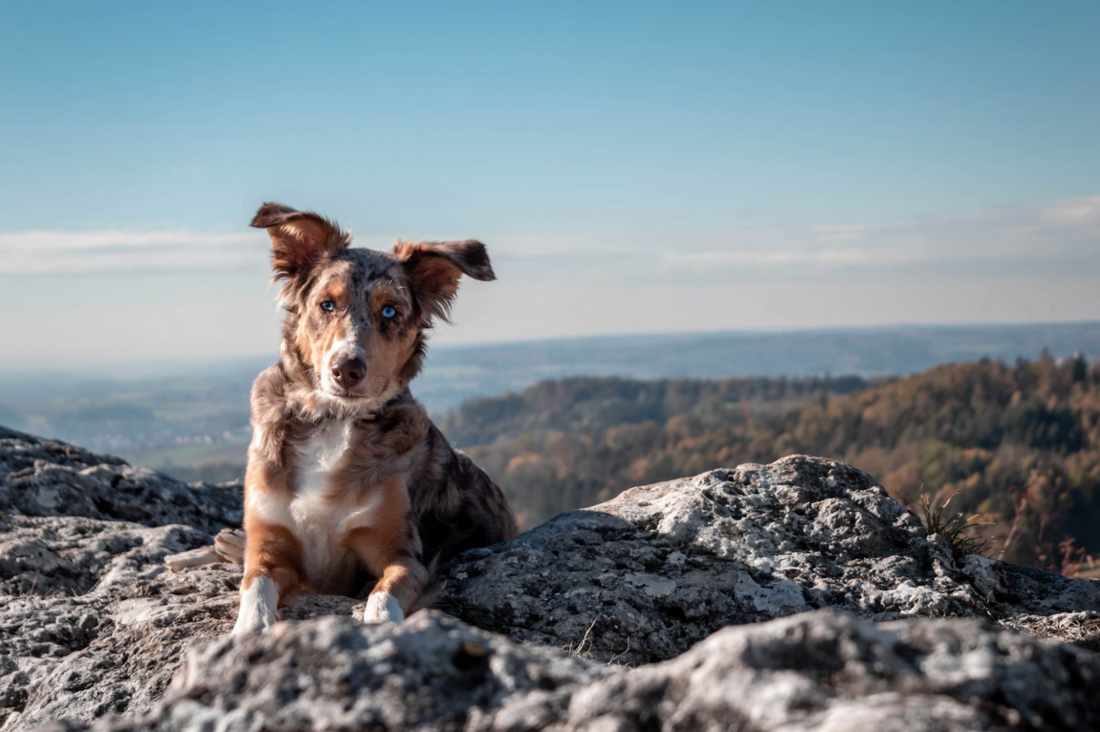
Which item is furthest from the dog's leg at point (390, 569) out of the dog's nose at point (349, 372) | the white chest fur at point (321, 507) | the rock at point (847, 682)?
the rock at point (847, 682)

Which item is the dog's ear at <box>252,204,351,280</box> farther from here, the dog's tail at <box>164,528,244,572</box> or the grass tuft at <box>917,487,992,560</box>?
the grass tuft at <box>917,487,992,560</box>

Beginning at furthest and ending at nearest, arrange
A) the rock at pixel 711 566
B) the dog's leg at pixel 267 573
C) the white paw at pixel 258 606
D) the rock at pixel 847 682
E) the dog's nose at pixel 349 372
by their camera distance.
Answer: the dog's nose at pixel 349 372
the rock at pixel 711 566
the dog's leg at pixel 267 573
the white paw at pixel 258 606
the rock at pixel 847 682

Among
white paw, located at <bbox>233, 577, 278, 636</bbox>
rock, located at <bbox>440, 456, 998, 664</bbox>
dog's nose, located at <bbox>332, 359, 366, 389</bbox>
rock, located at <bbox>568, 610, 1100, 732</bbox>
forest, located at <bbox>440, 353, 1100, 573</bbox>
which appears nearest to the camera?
rock, located at <bbox>568, 610, 1100, 732</bbox>

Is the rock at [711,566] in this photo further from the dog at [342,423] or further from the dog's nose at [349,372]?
the dog's nose at [349,372]

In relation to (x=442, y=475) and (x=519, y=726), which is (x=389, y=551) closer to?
(x=442, y=475)

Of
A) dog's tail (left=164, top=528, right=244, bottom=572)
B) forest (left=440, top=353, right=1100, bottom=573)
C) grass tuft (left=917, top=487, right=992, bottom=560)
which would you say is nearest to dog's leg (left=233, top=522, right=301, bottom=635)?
dog's tail (left=164, top=528, right=244, bottom=572)

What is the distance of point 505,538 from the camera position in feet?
23.3

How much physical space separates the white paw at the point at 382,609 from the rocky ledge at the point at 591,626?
0.22m

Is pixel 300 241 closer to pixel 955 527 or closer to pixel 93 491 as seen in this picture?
pixel 93 491

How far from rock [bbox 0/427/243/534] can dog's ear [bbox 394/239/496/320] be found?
13.0 feet

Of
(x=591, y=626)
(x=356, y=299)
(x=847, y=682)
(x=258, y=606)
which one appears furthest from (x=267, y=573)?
(x=847, y=682)

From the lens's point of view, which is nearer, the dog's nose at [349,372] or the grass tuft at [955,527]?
the dog's nose at [349,372]

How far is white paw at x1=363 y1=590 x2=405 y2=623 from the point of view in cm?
450

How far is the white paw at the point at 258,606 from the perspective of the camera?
4.43m
